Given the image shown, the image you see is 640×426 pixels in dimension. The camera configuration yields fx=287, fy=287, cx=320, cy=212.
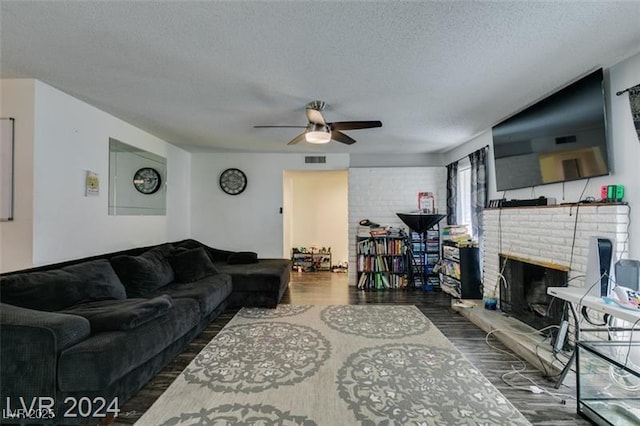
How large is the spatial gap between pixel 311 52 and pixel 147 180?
10.4 ft

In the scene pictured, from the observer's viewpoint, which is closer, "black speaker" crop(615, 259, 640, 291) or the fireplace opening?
A: "black speaker" crop(615, 259, 640, 291)

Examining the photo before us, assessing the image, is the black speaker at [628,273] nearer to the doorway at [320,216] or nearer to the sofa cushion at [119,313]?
the sofa cushion at [119,313]

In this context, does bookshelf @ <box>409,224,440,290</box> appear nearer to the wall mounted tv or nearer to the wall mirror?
the wall mounted tv

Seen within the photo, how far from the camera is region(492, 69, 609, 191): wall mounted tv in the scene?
7.28 feet

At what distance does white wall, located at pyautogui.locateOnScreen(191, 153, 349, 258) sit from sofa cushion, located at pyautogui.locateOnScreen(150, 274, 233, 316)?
1518mm

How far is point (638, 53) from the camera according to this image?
2006 mm

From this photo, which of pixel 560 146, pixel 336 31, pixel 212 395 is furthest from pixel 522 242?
pixel 212 395

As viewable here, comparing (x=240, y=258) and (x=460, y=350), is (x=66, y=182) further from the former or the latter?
(x=460, y=350)

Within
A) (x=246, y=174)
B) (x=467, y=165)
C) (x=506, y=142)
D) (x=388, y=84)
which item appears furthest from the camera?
(x=246, y=174)

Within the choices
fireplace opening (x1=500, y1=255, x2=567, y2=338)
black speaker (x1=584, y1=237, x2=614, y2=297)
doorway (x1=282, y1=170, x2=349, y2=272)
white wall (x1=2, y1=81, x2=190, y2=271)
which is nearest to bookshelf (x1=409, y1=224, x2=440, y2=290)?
fireplace opening (x1=500, y1=255, x2=567, y2=338)

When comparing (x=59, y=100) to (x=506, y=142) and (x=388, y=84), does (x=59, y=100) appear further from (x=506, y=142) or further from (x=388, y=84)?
(x=506, y=142)

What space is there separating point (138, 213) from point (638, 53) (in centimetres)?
506

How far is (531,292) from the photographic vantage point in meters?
2.95

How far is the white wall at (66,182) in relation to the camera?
2.41 metres
